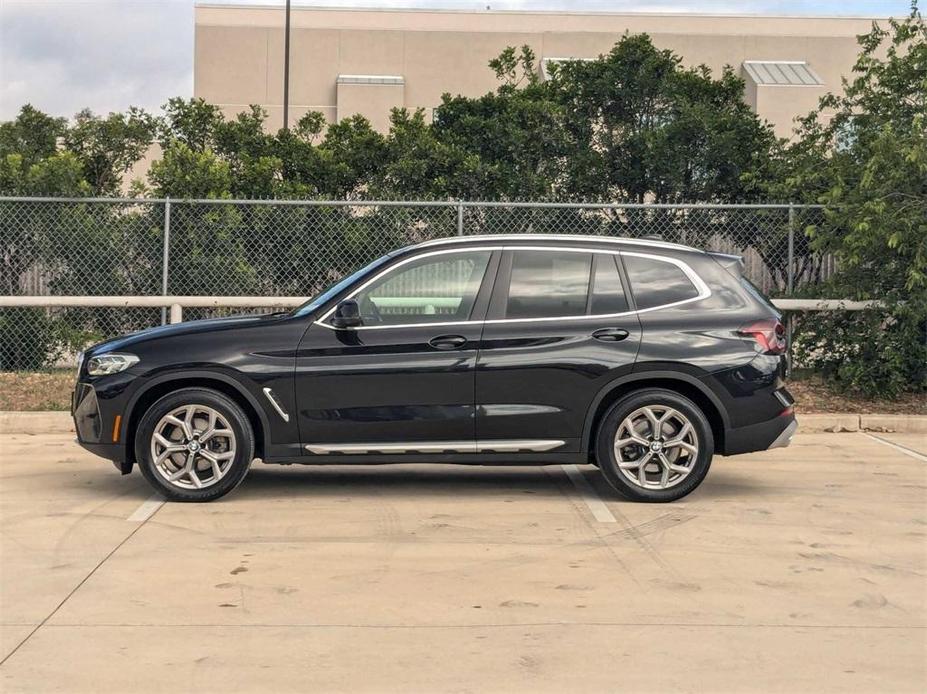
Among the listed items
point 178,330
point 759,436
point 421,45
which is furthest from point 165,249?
point 421,45

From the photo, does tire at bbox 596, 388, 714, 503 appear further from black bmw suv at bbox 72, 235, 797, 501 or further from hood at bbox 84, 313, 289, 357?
hood at bbox 84, 313, 289, 357

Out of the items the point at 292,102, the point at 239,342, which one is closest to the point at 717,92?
the point at 239,342

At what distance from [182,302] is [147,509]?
500cm

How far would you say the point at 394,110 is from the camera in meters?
20.7

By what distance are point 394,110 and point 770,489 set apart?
506 inches

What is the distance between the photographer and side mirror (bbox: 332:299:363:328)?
834 centimetres

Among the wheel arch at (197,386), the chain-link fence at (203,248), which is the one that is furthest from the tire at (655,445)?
the chain-link fence at (203,248)

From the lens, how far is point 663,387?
8.62 m

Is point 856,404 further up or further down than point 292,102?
further down

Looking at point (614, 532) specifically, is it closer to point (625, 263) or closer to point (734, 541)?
point (734, 541)

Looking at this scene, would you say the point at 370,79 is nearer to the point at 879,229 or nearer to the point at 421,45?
the point at 421,45

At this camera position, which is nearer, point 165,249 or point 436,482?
point 436,482

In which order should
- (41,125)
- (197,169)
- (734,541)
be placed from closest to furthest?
(734,541) < (197,169) < (41,125)

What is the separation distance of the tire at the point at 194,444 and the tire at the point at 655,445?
7.92 feet
